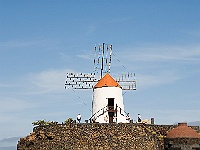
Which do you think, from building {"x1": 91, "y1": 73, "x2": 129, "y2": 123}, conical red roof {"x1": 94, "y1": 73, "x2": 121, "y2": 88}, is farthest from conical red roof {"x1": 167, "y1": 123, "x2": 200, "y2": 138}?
conical red roof {"x1": 94, "y1": 73, "x2": 121, "y2": 88}

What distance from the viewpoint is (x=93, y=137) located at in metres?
32.6

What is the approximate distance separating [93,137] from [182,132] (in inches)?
247

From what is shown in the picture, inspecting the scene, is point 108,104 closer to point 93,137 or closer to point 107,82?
point 107,82

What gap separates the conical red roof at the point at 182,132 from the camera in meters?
33.1

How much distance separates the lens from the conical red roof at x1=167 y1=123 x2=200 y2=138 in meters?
33.1

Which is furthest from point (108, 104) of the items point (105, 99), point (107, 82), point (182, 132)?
point (182, 132)

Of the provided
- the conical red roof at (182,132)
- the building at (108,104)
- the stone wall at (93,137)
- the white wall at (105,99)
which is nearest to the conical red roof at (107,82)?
the building at (108,104)

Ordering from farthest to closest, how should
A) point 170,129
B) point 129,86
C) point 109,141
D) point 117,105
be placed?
point 129,86
point 117,105
point 170,129
point 109,141

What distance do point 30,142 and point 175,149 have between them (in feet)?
34.0

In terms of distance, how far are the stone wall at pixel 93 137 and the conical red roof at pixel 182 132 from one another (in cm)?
155

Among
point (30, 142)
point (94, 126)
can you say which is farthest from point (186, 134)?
point (30, 142)

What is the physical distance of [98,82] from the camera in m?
38.6

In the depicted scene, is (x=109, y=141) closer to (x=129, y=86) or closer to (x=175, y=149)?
(x=175, y=149)

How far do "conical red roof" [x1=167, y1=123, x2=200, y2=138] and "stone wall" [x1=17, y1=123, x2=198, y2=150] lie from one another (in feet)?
5.09
